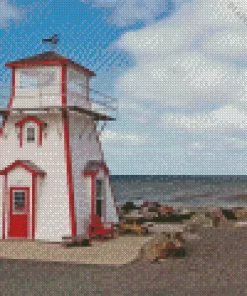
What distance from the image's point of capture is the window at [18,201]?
67.9ft

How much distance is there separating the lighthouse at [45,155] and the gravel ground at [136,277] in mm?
3873

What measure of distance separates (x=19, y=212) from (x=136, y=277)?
25.9 feet

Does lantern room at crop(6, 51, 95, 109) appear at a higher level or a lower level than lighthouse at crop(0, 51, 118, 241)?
higher

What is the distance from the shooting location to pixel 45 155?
20.6 m

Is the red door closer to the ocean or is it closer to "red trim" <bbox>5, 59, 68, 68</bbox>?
"red trim" <bbox>5, 59, 68, 68</bbox>

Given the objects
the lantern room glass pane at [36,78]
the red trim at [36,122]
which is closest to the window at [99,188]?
the red trim at [36,122]

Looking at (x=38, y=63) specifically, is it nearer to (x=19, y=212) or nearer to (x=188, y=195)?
(x=19, y=212)

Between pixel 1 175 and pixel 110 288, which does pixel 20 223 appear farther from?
pixel 110 288

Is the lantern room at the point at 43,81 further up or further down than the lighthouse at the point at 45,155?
further up

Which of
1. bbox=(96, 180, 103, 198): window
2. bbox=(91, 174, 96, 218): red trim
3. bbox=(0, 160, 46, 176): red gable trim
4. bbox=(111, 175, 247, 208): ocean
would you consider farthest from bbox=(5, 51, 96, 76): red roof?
bbox=(111, 175, 247, 208): ocean

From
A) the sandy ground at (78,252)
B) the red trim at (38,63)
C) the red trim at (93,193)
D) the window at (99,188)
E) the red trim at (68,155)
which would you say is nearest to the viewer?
the sandy ground at (78,252)

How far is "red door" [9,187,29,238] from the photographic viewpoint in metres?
20.5

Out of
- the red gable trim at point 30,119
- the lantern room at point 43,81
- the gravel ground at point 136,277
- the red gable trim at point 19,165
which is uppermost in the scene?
the lantern room at point 43,81

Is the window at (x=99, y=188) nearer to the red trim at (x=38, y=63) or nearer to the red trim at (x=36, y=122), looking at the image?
the red trim at (x=36, y=122)
